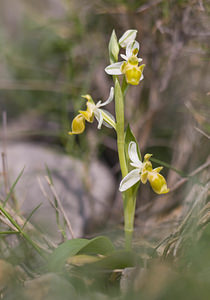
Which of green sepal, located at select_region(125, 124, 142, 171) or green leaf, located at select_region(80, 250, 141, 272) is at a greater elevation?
green sepal, located at select_region(125, 124, 142, 171)

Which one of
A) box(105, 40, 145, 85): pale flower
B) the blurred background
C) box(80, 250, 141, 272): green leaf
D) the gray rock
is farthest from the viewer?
the gray rock

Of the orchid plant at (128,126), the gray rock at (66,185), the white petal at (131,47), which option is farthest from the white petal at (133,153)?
the gray rock at (66,185)

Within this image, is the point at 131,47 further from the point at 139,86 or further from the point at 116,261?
the point at 139,86

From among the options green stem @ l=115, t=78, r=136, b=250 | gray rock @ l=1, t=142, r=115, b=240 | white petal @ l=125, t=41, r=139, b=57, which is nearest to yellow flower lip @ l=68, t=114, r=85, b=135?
green stem @ l=115, t=78, r=136, b=250

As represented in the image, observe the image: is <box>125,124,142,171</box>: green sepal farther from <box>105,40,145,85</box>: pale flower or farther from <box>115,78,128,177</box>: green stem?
<box>105,40,145,85</box>: pale flower

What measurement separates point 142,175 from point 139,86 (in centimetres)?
113

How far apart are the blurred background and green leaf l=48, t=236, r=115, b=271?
0.36 m

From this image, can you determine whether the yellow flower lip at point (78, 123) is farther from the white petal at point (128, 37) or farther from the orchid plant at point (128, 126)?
the white petal at point (128, 37)

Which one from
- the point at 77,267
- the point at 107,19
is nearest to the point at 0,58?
the point at 107,19

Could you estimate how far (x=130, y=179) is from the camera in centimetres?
93

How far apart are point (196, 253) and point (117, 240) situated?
495 mm

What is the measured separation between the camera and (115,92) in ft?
3.13

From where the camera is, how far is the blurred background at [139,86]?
56.7 inches

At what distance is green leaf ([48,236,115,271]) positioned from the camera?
80 centimetres
